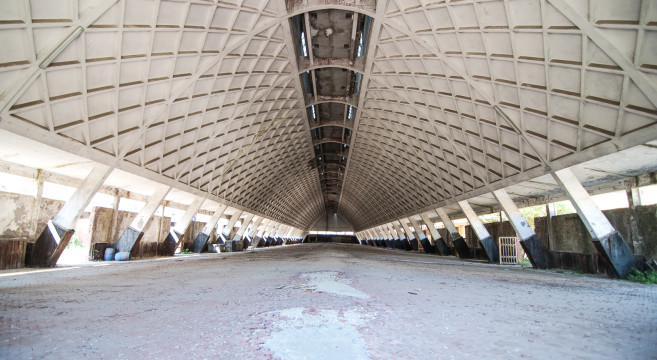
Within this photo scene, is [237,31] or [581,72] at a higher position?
[237,31]

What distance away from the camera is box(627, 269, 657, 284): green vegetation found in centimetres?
1205

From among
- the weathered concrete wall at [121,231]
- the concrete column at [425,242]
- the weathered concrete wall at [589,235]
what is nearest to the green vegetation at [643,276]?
the weathered concrete wall at [589,235]

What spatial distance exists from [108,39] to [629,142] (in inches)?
757

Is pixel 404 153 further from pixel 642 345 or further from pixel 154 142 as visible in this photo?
pixel 642 345

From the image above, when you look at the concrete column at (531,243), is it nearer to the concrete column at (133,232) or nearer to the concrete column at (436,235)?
the concrete column at (436,235)

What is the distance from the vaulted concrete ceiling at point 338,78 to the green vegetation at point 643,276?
489 centimetres

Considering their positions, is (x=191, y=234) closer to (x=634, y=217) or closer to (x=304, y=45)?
(x=304, y=45)

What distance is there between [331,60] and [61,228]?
709 inches

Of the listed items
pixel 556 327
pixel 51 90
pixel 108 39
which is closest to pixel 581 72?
pixel 556 327

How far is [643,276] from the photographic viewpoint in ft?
41.8

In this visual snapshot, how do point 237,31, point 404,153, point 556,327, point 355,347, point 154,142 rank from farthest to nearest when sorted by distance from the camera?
point 404,153
point 154,142
point 237,31
point 556,327
point 355,347

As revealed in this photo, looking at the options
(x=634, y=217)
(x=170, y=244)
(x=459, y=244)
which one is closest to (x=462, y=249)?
(x=459, y=244)

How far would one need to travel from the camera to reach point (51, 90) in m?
12.0

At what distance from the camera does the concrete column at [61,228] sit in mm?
15258
